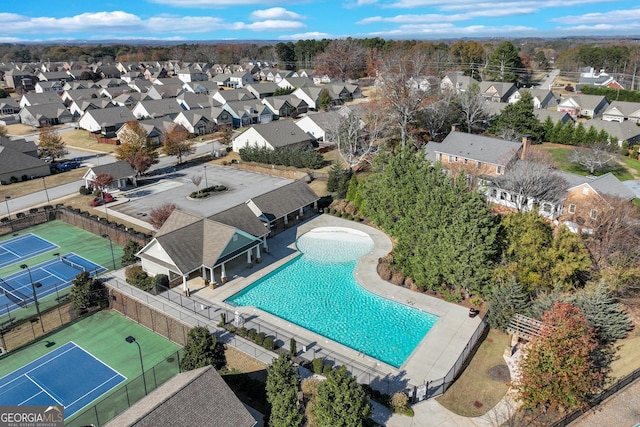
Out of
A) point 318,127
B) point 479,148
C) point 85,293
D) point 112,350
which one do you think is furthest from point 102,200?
point 479,148

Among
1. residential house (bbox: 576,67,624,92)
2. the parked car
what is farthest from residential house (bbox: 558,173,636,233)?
residential house (bbox: 576,67,624,92)

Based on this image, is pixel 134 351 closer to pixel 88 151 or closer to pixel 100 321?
pixel 100 321

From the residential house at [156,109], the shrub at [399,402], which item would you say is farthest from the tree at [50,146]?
the shrub at [399,402]

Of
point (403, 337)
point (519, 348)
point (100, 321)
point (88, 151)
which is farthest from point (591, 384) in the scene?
point (88, 151)

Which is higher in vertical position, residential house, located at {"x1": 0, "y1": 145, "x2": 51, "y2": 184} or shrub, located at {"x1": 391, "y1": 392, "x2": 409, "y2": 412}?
residential house, located at {"x1": 0, "y1": 145, "x2": 51, "y2": 184}

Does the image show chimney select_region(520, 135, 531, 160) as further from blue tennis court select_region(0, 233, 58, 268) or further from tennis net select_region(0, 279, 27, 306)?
tennis net select_region(0, 279, 27, 306)

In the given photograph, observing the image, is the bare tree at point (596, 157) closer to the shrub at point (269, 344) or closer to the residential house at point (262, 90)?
the shrub at point (269, 344)

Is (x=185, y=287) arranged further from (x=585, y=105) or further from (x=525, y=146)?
(x=585, y=105)
